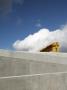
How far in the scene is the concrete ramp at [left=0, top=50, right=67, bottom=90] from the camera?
7.52m

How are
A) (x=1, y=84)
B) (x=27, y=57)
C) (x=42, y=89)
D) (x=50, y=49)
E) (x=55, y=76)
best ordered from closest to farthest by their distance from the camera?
(x=1, y=84)
(x=42, y=89)
(x=55, y=76)
(x=27, y=57)
(x=50, y=49)

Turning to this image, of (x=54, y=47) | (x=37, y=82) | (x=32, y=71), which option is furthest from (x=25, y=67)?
(x=54, y=47)

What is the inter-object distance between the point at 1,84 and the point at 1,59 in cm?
820

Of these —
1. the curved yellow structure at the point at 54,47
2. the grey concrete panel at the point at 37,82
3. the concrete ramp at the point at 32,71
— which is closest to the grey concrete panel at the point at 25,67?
the concrete ramp at the point at 32,71

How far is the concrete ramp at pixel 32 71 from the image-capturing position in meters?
7.52

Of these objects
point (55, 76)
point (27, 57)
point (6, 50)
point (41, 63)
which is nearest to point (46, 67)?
point (41, 63)

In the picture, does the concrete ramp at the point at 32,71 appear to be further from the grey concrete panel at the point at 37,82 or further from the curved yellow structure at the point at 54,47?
the curved yellow structure at the point at 54,47

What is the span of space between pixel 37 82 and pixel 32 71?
591cm

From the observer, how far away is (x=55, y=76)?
9.30 m

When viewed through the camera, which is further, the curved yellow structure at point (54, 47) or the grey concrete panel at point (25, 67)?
the curved yellow structure at point (54, 47)

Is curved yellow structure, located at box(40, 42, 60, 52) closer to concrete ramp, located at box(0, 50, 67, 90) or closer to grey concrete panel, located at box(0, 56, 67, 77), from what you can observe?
concrete ramp, located at box(0, 50, 67, 90)

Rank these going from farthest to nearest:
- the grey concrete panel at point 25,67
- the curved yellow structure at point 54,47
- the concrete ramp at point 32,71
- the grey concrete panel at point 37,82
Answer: the curved yellow structure at point 54,47 → the grey concrete panel at point 25,67 → the concrete ramp at point 32,71 → the grey concrete panel at point 37,82

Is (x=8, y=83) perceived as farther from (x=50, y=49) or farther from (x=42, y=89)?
(x=50, y=49)

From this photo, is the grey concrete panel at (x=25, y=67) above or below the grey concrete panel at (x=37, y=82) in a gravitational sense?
above
